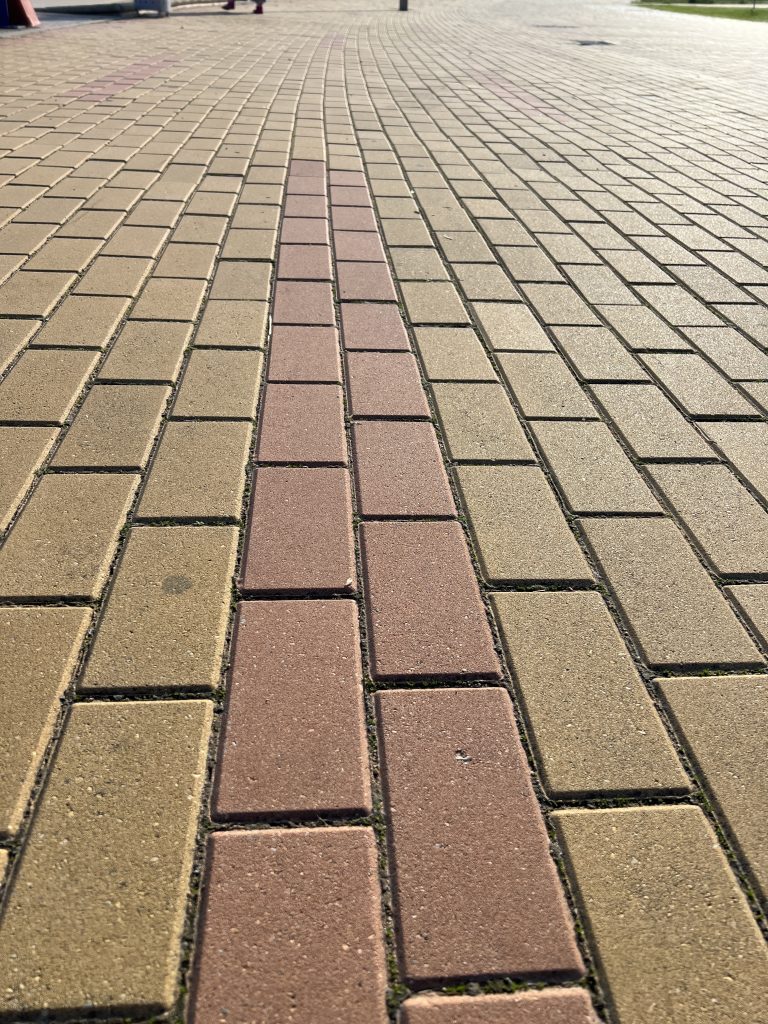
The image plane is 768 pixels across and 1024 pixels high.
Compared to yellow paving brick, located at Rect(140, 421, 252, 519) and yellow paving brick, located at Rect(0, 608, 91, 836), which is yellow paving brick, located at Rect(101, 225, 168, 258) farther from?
yellow paving brick, located at Rect(0, 608, 91, 836)

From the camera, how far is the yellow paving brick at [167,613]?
1.62m

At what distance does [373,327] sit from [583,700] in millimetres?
1989

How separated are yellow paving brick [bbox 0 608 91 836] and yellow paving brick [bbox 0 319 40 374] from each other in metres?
1.37

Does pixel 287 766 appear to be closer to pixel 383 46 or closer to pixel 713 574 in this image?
A: pixel 713 574

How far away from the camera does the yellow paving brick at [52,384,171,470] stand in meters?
2.30

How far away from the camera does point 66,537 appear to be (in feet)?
6.53

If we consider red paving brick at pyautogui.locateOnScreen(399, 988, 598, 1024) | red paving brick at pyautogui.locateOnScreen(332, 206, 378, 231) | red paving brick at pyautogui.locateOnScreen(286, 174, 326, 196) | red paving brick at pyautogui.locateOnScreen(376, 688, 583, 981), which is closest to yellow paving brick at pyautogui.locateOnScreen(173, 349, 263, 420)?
red paving brick at pyautogui.locateOnScreen(376, 688, 583, 981)

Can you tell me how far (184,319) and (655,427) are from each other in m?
1.83

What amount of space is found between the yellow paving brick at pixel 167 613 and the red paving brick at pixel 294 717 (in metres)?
0.07

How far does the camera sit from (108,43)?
10961 mm

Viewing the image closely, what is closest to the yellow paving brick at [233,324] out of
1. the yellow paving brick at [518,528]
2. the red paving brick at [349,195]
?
the yellow paving brick at [518,528]

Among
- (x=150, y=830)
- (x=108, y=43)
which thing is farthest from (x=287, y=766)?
(x=108, y=43)

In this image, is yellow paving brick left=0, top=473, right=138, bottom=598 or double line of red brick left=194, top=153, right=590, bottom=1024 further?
yellow paving brick left=0, top=473, right=138, bottom=598

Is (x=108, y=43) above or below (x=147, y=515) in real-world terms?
above
